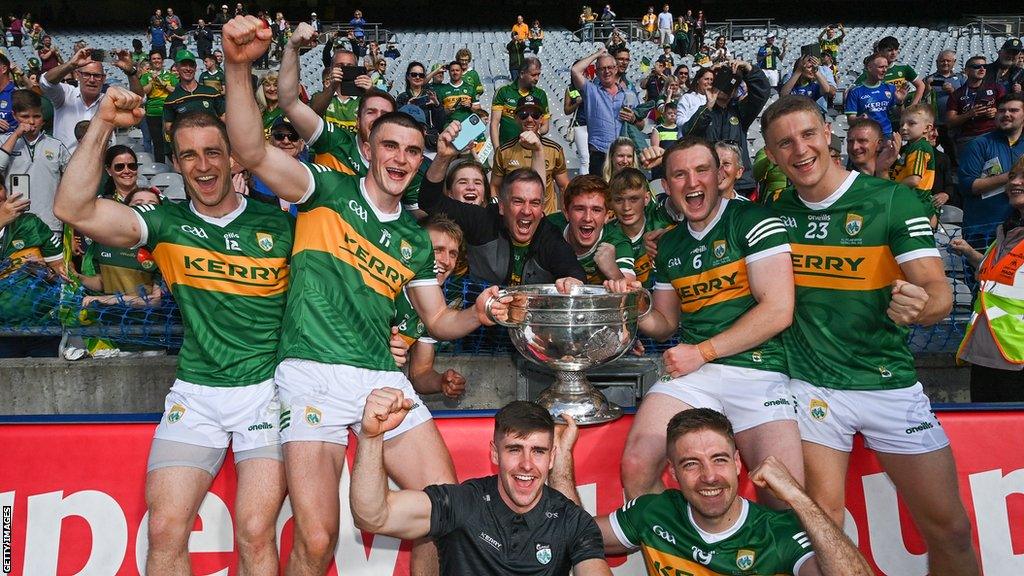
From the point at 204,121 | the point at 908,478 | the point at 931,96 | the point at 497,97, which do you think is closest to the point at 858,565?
the point at 908,478

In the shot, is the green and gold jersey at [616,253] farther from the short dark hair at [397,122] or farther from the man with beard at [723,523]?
the man with beard at [723,523]

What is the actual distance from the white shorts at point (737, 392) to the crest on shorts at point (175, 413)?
1.99 meters

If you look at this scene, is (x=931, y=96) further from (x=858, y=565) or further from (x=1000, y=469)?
(x=858, y=565)

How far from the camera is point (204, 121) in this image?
12.0 feet

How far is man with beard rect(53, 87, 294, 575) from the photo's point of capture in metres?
3.48

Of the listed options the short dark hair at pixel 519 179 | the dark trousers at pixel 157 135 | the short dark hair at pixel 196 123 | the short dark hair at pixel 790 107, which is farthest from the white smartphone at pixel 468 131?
the dark trousers at pixel 157 135

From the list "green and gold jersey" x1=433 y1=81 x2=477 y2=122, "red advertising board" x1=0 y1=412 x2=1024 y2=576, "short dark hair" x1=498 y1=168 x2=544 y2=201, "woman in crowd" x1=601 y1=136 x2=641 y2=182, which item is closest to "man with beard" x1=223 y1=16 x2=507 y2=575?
"red advertising board" x1=0 y1=412 x2=1024 y2=576

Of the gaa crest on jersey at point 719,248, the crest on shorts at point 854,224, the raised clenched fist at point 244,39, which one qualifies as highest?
the raised clenched fist at point 244,39

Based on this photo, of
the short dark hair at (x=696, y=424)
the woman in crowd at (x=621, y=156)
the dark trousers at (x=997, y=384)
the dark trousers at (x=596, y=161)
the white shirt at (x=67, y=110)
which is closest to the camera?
the short dark hair at (x=696, y=424)

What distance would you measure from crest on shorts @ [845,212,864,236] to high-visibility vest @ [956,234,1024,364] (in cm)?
121

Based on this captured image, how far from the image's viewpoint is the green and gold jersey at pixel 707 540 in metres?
3.26

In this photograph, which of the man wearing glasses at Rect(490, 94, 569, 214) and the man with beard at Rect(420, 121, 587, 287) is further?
the man wearing glasses at Rect(490, 94, 569, 214)

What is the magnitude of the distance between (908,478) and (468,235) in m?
2.68

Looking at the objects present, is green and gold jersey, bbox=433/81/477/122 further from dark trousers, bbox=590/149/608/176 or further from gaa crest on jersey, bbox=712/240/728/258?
gaa crest on jersey, bbox=712/240/728/258
